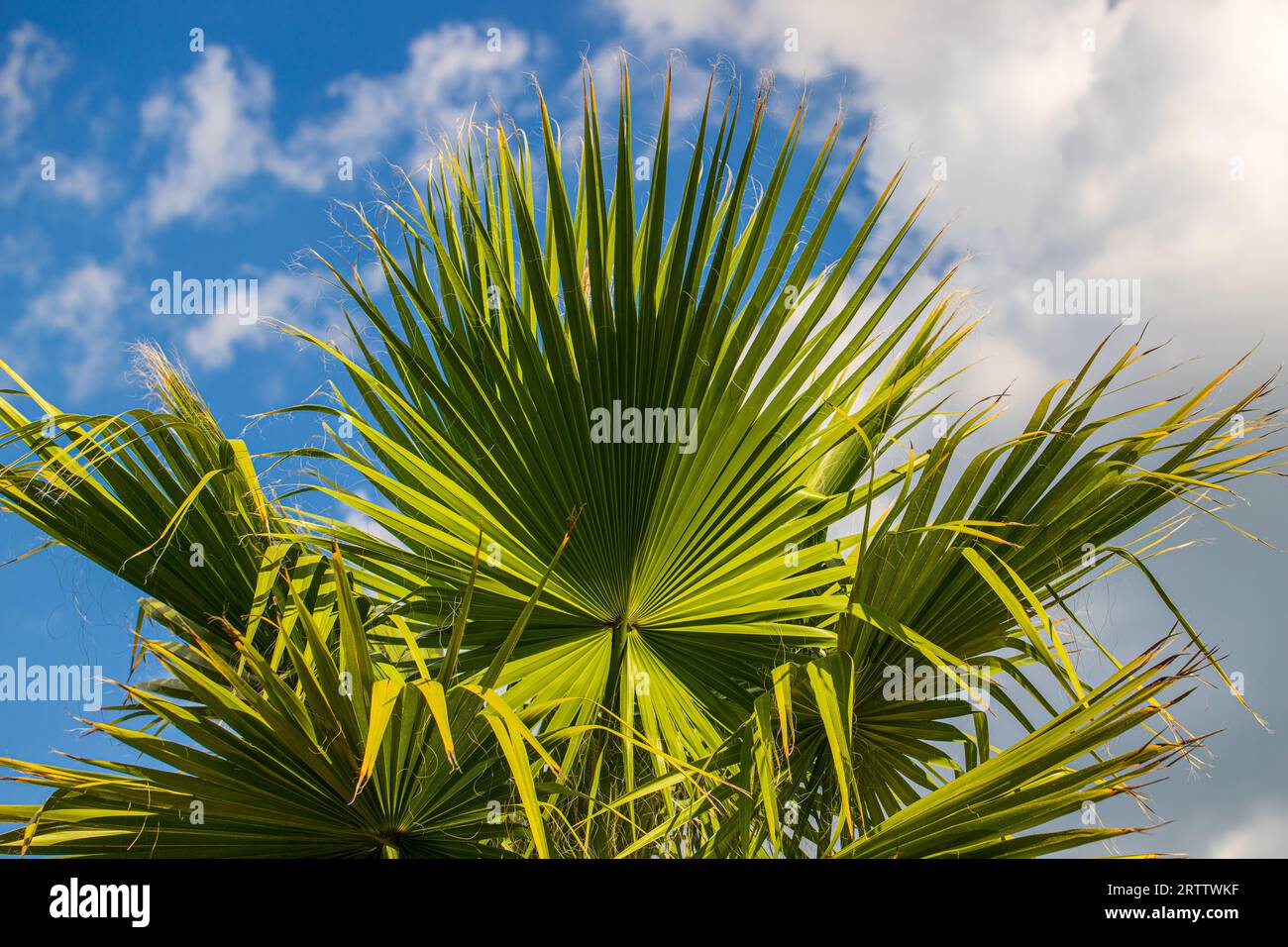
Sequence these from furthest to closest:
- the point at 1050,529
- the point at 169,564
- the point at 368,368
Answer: the point at 368,368 → the point at 169,564 → the point at 1050,529

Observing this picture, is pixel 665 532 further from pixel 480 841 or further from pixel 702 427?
pixel 480 841

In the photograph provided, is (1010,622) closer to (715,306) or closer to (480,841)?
(715,306)

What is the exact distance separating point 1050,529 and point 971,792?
92 centimetres

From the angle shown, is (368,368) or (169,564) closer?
(169,564)

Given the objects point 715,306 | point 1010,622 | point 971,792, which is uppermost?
point 715,306

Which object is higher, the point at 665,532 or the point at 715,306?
the point at 715,306

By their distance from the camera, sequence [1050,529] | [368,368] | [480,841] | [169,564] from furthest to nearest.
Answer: [368,368] < [169,564] < [1050,529] < [480,841]
